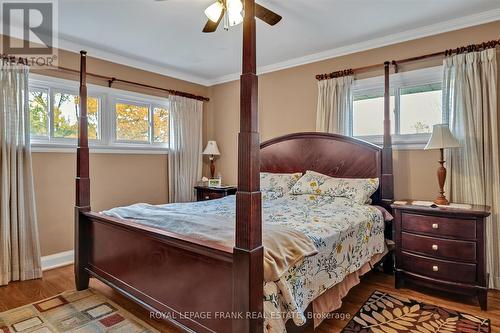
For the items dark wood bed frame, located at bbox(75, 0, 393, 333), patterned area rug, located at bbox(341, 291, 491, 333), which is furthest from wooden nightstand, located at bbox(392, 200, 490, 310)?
dark wood bed frame, located at bbox(75, 0, 393, 333)

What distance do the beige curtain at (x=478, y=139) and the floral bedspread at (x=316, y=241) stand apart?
2.88 ft

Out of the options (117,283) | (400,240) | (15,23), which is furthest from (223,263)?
(15,23)

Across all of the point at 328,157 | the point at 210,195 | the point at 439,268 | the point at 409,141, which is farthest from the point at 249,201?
the point at 210,195

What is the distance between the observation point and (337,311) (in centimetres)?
224

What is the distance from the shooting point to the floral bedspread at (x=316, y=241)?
1480 mm

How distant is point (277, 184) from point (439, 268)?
1799mm

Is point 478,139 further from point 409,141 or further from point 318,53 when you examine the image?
point 318,53

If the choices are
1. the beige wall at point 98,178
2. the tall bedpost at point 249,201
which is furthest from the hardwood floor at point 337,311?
the tall bedpost at point 249,201

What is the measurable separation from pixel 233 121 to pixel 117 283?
3097 mm

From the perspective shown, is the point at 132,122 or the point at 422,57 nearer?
the point at 422,57

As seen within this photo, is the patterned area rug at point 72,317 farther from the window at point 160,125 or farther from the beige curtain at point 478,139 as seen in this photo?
the beige curtain at point 478,139

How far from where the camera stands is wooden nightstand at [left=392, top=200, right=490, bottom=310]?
232cm

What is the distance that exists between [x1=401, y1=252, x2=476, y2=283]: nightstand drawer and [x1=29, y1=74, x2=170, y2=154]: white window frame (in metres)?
3.38

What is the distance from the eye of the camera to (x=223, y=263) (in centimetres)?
146
